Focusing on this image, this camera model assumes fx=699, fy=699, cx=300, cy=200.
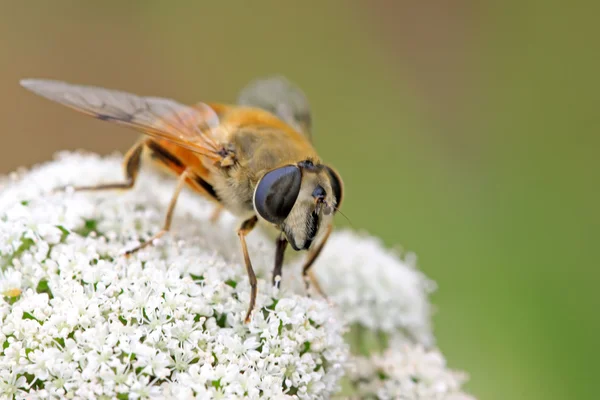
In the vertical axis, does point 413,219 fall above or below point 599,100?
below

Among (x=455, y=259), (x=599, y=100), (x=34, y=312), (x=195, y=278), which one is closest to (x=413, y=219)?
(x=455, y=259)

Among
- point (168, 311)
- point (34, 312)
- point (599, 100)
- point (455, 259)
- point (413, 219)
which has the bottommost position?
point (34, 312)

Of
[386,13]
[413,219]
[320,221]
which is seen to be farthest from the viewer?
[386,13]

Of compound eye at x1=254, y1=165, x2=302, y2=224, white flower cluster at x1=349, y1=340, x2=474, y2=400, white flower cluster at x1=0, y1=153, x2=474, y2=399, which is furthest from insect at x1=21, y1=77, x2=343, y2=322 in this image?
white flower cluster at x1=349, y1=340, x2=474, y2=400

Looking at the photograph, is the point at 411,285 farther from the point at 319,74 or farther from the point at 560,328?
the point at 319,74

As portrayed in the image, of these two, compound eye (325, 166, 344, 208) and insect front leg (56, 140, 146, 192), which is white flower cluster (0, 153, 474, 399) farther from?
compound eye (325, 166, 344, 208)

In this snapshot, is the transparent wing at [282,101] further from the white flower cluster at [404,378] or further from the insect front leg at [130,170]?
the white flower cluster at [404,378]
